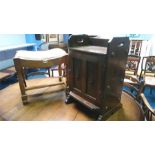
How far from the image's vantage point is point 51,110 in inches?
A: 45.5

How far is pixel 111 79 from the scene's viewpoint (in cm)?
97

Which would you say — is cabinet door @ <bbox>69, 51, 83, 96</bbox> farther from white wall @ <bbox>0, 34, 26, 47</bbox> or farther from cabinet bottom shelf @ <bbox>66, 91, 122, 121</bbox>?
white wall @ <bbox>0, 34, 26, 47</bbox>

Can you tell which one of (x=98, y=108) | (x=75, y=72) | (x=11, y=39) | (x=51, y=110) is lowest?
(x=51, y=110)

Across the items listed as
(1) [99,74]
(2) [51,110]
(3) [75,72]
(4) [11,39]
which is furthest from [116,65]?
(4) [11,39]

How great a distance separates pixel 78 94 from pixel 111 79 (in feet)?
1.11

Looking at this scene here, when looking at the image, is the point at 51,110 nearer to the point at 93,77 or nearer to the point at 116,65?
the point at 93,77

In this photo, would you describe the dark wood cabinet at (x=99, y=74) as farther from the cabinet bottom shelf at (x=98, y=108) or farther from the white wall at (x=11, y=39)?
the white wall at (x=11, y=39)

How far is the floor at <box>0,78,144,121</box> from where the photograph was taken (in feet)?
3.50

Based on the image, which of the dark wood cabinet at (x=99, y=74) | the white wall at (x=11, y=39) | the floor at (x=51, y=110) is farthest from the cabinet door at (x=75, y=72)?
the white wall at (x=11, y=39)

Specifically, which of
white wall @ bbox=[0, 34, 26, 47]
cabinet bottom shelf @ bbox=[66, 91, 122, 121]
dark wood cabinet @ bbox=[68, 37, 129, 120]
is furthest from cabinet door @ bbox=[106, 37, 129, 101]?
white wall @ bbox=[0, 34, 26, 47]

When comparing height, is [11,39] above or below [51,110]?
above

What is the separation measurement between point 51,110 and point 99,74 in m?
0.55
